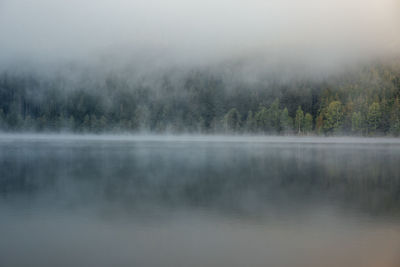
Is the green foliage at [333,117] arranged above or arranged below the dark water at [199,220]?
above

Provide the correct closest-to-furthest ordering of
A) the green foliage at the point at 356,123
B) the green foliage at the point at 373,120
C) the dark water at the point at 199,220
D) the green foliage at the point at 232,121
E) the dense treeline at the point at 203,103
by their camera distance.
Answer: the dark water at the point at 199,220 < the green foliage at the point at 373,120 < the green foliage at the point at 356,123 < the dense treeline at the point at 203,103 < the green foliage at the point at 232,121

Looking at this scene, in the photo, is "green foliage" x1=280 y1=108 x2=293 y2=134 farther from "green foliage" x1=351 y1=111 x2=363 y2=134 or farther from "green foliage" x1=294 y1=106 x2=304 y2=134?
"green foliage" x1=351 y1=111 x2=363 y2=134

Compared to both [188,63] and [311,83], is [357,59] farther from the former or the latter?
[188,63]

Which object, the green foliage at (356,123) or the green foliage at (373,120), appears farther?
the green foliage at (356,123)

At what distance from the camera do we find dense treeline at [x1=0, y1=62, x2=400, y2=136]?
143 feet

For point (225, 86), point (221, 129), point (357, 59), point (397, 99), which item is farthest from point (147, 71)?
point (397, 99)

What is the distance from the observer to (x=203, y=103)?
188 feet

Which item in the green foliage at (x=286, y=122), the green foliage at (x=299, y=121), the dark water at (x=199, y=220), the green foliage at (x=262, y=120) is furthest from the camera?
the green foliage at (x=262, y=120)

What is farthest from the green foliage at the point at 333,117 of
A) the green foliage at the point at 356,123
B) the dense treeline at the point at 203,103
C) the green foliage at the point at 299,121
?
the green foliage at the point at 299,121

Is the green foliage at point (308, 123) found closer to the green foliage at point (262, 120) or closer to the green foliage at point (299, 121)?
the green foliage at point (299, 121)

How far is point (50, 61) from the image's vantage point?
241ft

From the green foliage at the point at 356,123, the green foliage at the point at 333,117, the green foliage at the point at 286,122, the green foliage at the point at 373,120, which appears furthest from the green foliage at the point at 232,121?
the green foliage at the point at 373,120

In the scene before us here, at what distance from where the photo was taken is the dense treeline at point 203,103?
43.6 meters

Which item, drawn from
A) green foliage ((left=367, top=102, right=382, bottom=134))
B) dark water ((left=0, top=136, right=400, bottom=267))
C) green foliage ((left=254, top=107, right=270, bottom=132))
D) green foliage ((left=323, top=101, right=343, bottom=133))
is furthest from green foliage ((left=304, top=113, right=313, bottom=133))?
dark water ((left=0, top=136, right=400, bottom=267))
